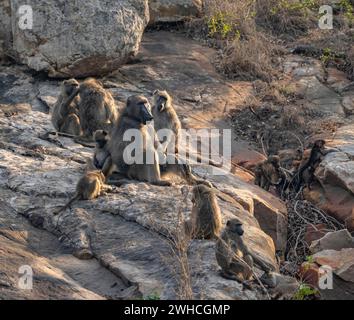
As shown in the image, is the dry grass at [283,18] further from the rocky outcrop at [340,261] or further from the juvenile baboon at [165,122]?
the rocky outcrop at [340,261]

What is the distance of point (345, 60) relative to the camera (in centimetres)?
1845

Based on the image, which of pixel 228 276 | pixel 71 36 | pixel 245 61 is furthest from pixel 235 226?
pixel 245 61

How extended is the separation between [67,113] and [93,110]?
1.51 ft

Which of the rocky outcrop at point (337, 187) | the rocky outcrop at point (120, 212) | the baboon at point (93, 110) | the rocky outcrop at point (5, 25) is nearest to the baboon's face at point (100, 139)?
the rocky outcrop at point (120, 212)

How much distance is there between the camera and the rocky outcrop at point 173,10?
18156mm

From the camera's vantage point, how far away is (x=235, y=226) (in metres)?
8.03

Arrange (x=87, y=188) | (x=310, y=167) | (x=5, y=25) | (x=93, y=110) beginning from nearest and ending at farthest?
(x=87, y=188) < (x=93, y=110) < (x=310, y=167) < (x=5, y=25)

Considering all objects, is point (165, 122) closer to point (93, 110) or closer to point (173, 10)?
point (93, 110)

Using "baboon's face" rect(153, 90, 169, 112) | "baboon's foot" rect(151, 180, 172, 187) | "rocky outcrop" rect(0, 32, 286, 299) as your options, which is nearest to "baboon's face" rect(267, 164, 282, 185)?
"rocky outcrop" rect(0, 32, 286, 299)

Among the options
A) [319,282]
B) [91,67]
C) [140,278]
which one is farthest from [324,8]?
[140,278]

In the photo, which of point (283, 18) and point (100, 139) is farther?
point (283, 18)

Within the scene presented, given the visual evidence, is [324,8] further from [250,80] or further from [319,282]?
[319,282]

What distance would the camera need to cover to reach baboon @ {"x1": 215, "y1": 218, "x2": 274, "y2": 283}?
7426 mm

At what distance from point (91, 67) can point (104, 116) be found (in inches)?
138
